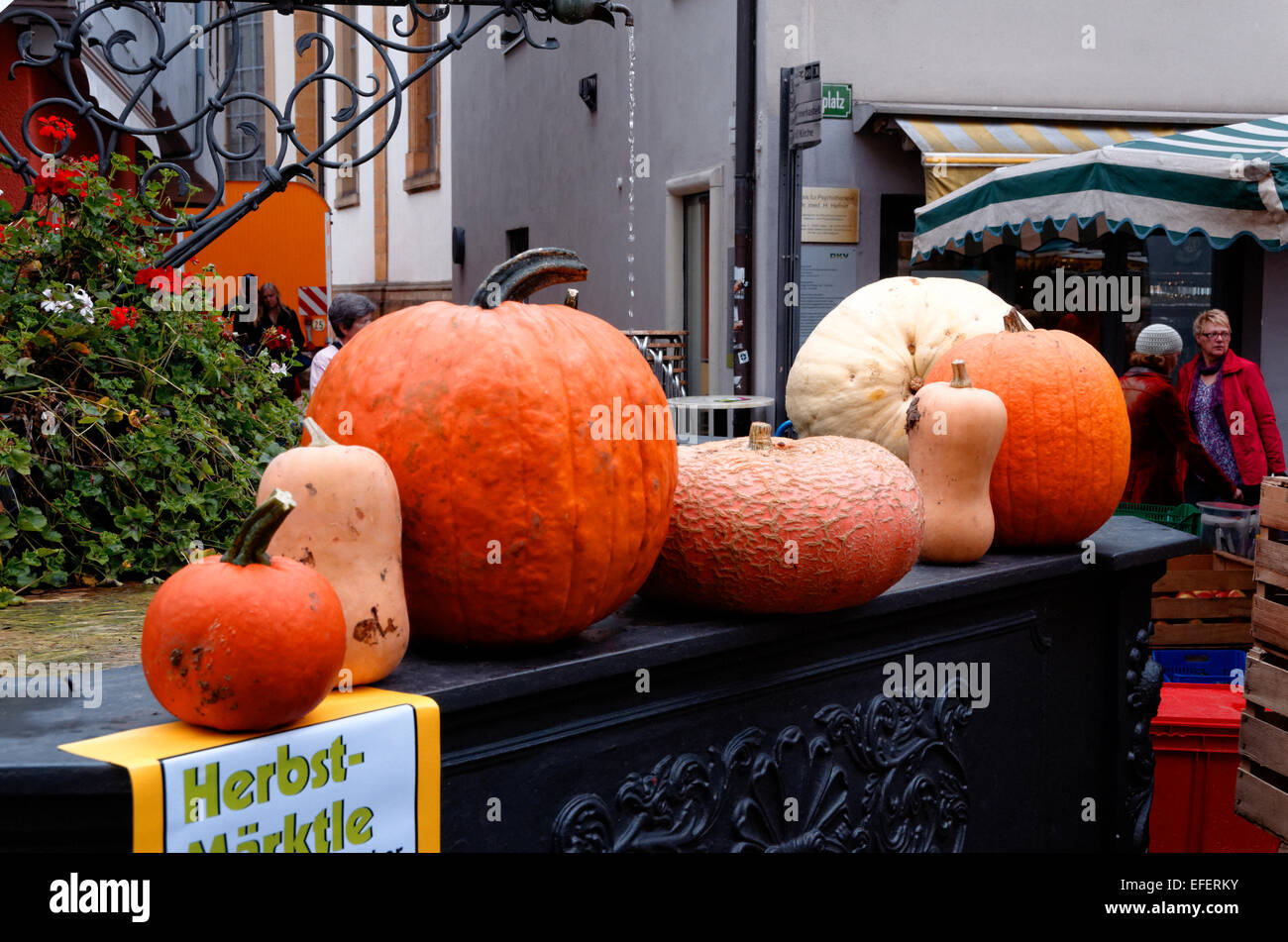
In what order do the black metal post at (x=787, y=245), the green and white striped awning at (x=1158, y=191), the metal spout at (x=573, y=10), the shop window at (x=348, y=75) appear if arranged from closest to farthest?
the metal spout at (x=573, y=10) → the green and white striped awning at (x=1158, y=191) → the black metal post at (x=787, y=245) → the shop window at (x=348, y=75)

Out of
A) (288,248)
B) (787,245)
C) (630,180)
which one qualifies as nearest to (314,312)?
(288,248)

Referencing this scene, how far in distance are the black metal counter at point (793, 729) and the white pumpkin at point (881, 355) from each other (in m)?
0.54

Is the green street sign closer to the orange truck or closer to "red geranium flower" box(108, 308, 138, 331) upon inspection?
the orange truck

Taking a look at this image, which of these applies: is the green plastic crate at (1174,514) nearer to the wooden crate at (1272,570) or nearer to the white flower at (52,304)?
the wooden crate at (1272,570)

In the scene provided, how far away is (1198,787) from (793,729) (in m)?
2.05

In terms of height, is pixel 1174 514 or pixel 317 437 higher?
pixel 317 437

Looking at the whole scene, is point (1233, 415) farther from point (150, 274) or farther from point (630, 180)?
point (630, 180)

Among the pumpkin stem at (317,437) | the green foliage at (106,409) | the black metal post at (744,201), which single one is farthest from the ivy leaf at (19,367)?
the black metal post at (744,201)

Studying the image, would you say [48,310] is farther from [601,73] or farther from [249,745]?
[601,73]

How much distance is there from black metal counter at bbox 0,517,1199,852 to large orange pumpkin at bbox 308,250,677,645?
0.08 metres

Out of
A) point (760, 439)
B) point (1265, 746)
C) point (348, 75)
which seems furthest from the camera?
point (348, 75)

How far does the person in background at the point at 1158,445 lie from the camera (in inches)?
241

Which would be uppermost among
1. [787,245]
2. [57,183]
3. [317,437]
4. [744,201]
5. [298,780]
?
[744,201]

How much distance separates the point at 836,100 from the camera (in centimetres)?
944
